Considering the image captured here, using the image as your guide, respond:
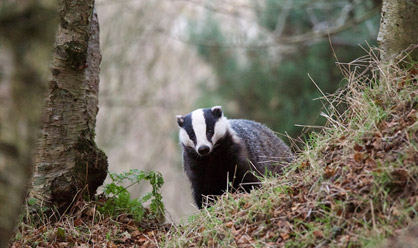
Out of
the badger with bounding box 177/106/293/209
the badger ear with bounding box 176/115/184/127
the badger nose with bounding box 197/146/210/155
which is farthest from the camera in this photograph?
the badger ear with bounding box 176/115/184/127

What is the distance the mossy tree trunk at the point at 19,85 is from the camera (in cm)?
230

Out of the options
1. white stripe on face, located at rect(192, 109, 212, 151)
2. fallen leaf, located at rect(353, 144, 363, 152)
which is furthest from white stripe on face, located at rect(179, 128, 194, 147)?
fallen leaf, located at rect(353, 144, 363, 152)

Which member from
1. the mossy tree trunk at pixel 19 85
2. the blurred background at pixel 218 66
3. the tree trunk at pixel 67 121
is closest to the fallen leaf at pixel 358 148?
the mossy tree trunk at pixel 19 85

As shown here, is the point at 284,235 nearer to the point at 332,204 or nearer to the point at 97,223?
the point at 332,204

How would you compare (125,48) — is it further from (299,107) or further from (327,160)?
(327,160)

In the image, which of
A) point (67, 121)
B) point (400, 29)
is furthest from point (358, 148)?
point (67, 121)

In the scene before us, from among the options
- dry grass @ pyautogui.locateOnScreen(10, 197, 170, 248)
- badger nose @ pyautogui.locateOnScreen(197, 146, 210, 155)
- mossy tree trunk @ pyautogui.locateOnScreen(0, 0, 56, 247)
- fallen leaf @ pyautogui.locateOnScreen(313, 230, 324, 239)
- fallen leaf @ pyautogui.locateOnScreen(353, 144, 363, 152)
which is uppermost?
mossy tree trunk @ pyautogui.locateOnScreen(0, 0, 56, 247)

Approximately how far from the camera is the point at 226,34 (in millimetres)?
12867

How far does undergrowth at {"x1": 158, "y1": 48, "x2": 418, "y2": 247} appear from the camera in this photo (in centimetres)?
326

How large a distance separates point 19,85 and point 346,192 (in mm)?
2055

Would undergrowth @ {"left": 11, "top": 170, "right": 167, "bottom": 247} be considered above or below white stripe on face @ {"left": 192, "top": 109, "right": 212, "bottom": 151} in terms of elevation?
below

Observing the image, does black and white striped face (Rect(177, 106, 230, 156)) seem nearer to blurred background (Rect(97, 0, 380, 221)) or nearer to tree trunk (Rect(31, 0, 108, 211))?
tree trunk (Rect(31, 0, 108, 211))

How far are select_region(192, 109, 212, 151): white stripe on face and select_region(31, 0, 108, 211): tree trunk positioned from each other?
1248mm

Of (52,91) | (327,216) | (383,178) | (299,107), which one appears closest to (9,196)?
(327,216)
